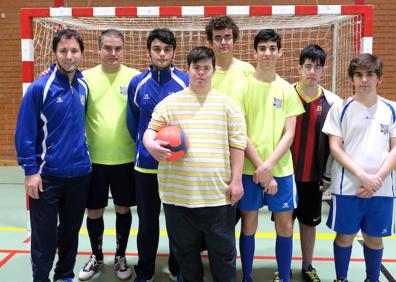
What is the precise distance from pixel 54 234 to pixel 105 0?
5810mm

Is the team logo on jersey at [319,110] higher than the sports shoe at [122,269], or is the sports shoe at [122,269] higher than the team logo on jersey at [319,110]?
the team logo on jersey at [319,110]

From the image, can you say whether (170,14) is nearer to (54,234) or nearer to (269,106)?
(269,106)

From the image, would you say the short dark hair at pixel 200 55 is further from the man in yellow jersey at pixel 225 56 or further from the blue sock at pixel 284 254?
the blue sock at pixel 284 254

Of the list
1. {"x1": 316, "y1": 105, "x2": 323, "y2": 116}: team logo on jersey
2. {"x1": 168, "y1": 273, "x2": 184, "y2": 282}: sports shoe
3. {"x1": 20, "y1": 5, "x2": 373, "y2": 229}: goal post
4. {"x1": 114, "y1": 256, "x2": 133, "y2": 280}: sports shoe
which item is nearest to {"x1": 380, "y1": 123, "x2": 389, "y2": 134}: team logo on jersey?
{"x1": 316, "y1": 105, "x2": 323, "y2": 116}: team logo on jersey

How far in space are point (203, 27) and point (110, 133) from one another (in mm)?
3353

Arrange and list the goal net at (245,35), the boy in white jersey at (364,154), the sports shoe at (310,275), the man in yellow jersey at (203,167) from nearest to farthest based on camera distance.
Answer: the man in yellow jersey at (203,167) → the boy in white jersey at (364,154) → the sports shoe at (310,275) → the goal net at (245,35)

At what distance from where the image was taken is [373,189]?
273 centimetres

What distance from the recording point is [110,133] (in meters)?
3.20

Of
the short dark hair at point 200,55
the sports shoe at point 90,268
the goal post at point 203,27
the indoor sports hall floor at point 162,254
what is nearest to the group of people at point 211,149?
the short dark hair at point 200,55

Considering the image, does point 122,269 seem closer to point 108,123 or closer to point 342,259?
point 108,123

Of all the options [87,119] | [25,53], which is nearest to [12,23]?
[25,53]

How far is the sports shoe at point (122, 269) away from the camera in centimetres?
A: 333

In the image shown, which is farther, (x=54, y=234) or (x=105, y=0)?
(x=105, y=0)

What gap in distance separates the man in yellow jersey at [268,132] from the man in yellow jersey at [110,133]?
99cm
